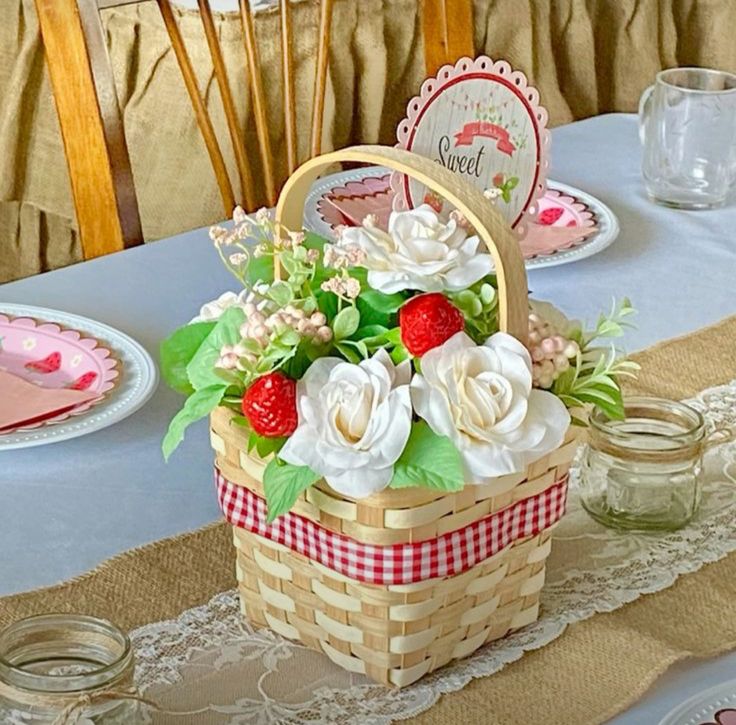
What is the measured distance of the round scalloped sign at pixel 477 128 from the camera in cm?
100

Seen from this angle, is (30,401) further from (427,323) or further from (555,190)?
(555,190)

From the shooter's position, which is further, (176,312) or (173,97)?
(173,97)

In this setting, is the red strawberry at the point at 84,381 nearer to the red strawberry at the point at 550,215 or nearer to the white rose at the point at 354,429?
the white rose at the point at 354,429

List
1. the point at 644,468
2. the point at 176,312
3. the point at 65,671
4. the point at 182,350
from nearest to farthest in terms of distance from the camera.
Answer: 1. the point at 65,671
2. the point at 182,350
3. the point at 644,468
4. the point at 176,312

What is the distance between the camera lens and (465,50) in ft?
5.61

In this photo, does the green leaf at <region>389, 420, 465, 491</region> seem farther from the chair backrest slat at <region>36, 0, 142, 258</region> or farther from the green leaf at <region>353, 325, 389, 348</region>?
the chair backrest slat at <region>36, 0, 142, 258</region>

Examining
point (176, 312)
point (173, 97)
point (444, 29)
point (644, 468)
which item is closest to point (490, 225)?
point (644, 468)

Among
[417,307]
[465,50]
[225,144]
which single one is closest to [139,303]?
[417,307]

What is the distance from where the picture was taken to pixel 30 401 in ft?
3.29

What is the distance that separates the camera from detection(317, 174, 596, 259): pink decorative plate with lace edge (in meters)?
1.31

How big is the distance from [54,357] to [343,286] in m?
0.45

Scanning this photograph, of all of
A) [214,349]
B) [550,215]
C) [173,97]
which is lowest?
[173,97]

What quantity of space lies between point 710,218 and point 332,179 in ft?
1.24

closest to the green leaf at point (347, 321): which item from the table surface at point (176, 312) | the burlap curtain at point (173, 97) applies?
the table surface at point (176, 312)
